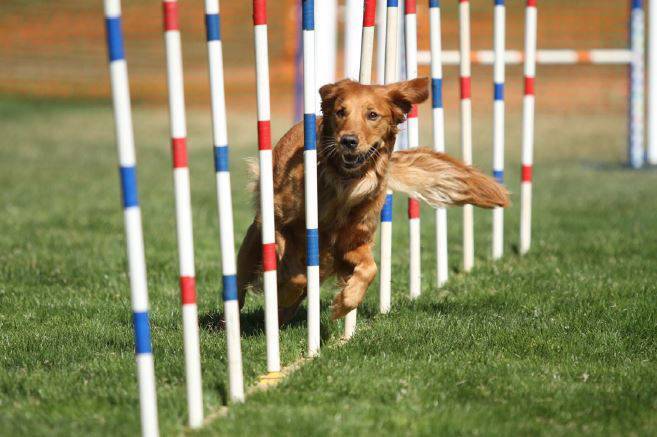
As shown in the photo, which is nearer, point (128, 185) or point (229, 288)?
point (128, 185)

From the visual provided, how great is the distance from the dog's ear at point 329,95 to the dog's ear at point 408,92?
0.28 metres

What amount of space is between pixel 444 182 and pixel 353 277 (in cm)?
88

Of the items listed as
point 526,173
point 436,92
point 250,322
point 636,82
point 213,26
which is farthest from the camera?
point 636,82

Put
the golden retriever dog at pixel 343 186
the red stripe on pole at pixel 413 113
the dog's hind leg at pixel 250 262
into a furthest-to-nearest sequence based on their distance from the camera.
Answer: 1. the red stripe on pole at pixel 413 113
2. the dog's hind leg at pixel 250 262
3. the golden retriever dog at pixel 343 186

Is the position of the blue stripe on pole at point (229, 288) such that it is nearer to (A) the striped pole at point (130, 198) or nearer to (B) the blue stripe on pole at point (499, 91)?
(A) the striped pole at point (130, 198)

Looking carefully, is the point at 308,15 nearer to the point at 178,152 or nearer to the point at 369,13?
the point at 369,13

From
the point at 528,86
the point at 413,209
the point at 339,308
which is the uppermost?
the point at 528,86

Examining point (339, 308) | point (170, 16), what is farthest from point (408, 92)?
point (170, 16)

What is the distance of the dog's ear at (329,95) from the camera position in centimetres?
533

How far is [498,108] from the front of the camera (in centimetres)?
745

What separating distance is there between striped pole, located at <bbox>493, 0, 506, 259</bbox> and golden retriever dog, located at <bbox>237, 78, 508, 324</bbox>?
1.92m

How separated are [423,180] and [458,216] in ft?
15.2

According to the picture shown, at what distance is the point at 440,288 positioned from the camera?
21.8 ft

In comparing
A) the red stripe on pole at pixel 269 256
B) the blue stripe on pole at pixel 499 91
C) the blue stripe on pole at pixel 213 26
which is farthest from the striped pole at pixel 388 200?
the blue stripe on pole at pixel 213 26
